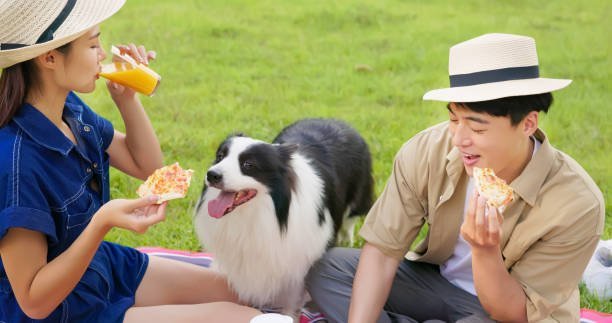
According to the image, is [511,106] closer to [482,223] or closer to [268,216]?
[482,223]

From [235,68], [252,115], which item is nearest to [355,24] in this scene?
[235,68]

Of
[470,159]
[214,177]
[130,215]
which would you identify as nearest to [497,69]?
[470,159]

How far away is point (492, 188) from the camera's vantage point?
7.95ft

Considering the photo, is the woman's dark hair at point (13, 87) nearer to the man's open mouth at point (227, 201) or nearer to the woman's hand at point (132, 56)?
the woman's hand at point (132, 56)

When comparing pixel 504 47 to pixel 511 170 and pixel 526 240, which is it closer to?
pixel 511 170

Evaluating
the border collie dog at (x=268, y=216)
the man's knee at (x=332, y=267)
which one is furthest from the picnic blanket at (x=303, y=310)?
the man's knee at (x=332, y=267)

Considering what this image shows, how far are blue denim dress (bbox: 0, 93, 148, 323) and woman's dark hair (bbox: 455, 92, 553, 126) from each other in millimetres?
1358

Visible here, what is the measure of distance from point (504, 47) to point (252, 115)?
3612 mm

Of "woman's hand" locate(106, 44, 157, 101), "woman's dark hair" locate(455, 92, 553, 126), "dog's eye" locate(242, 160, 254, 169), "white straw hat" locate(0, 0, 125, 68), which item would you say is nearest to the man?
"woman's dark hair" locate(455, 92, 553, 126)

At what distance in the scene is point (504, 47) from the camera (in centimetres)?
257

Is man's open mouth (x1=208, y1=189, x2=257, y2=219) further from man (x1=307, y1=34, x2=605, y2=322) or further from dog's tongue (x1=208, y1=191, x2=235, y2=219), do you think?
man (x1=307, y1=34, x2=605, y2=322)

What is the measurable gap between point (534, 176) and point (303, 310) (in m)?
1.36

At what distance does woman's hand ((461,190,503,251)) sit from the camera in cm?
231

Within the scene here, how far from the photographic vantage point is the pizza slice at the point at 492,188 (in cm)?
238
